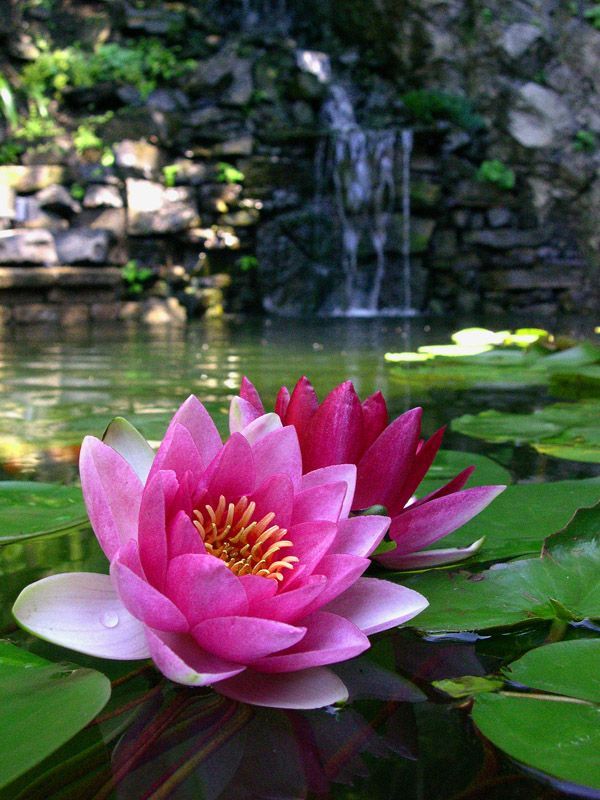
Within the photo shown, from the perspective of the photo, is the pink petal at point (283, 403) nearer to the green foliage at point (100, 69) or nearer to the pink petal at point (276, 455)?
the pink petal at point (276, 455)

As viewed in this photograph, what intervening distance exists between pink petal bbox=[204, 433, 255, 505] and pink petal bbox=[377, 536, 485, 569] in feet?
0.58

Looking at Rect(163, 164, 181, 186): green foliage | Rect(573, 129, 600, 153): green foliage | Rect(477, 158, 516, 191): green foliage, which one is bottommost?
Rect(163, 164, 181, 186): green foliage

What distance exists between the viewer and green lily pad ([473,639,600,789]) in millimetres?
396

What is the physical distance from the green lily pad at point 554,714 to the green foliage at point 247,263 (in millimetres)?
7927

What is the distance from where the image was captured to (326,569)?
0.51 m

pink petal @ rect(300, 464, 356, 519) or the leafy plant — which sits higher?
the leafy plant

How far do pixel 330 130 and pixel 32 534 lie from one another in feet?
28.2

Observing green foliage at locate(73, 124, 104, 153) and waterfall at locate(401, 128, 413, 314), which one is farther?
waterfall at locate(401, 128, 413, 314)

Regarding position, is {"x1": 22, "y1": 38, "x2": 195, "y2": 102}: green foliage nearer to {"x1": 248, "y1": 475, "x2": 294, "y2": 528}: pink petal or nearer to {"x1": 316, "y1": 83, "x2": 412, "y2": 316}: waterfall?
{"x1": 316, "y1": 83, "x2": 412, "y2": 316}: waterfall

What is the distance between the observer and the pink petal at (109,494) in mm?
517

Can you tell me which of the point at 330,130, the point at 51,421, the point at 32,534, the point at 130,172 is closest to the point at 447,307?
the point at 330,130

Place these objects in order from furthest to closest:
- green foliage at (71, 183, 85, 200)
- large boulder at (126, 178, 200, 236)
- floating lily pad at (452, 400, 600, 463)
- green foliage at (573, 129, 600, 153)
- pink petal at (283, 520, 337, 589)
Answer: green foliage at (573, 129, 600, 153) < large boulder at (126, 178, 200, 236) < green foliage at (71, 183, 85, 200) < floating lily pad at (452, 400, 600, 463) < pink petal at (283, 520, 337, 589)

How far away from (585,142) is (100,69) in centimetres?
580

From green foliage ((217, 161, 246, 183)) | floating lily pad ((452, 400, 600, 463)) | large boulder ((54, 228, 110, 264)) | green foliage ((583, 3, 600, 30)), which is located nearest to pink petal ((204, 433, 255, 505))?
floating lily pad ((452, 400, 600, 463))
